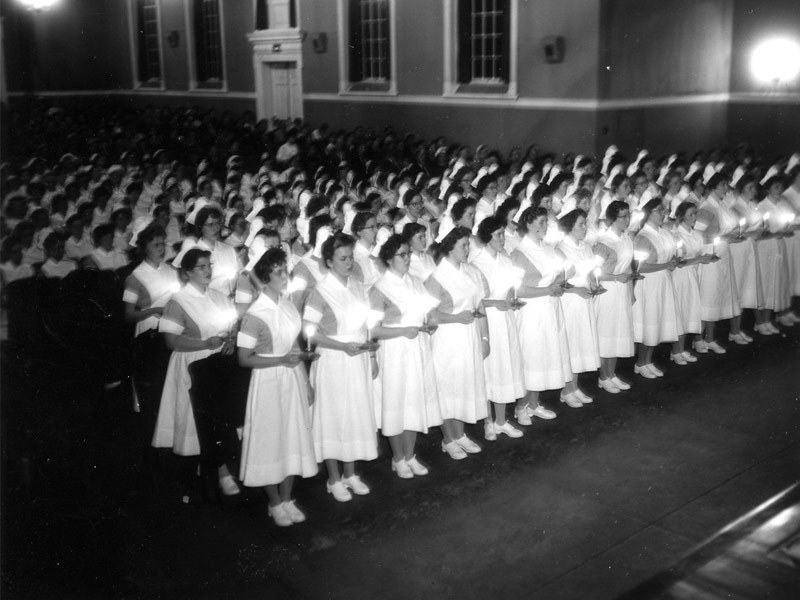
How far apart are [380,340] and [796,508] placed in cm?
300

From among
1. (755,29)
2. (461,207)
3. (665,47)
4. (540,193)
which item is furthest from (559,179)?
(755,29)

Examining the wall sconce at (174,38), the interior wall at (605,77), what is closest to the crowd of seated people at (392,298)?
the interior wall at (605,77)

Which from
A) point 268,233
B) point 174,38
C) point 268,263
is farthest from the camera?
point 174,38

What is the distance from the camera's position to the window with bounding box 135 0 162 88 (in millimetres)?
27625

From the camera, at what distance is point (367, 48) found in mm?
21094

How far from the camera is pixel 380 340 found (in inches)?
256

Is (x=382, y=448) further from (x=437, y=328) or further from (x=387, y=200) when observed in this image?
(x=387, y=200)

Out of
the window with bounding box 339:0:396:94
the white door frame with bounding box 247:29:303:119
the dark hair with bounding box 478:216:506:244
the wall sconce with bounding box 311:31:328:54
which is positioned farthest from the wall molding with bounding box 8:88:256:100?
the dark hair with bounding box 478:216:506:244

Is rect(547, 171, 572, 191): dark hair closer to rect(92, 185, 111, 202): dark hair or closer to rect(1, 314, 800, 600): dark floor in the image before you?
rect(1, 314, 800, 600): dark floor

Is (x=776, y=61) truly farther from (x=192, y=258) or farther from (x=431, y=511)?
(x=192, y=258)

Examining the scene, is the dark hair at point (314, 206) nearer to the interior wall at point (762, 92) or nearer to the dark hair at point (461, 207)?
the dark hair at point (461, 207)

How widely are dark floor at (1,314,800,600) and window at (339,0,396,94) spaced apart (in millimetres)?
14141

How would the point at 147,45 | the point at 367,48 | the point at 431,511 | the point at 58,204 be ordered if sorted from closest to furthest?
1. the point at 431,511
2. the point at 58,204
3. the point at 367,48
4. the point at 147,45

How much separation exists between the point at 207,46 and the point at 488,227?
832 inches
